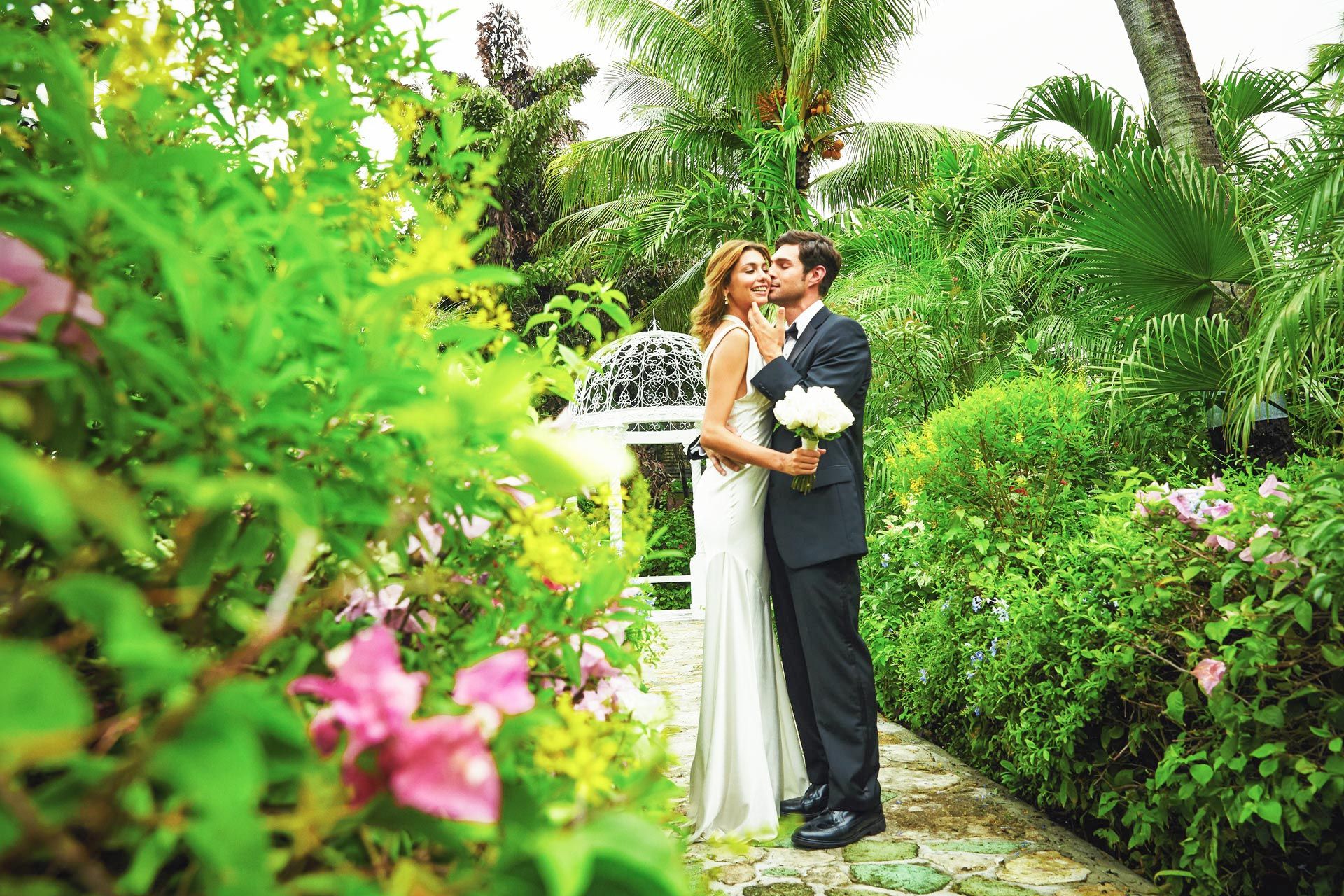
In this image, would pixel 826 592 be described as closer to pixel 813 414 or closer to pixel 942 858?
pixel 813 414

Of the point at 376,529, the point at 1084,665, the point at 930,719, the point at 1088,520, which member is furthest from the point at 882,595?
the point at 376,529

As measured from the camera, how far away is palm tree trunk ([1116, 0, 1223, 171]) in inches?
189

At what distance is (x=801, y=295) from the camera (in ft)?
12.0

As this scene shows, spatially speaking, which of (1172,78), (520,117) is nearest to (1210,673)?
(1172,78)

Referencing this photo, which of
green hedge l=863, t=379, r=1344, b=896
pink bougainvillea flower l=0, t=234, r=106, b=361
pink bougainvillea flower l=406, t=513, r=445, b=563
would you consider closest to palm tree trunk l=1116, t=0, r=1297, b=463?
green hedge l=863, t=379, r=1344, b=896

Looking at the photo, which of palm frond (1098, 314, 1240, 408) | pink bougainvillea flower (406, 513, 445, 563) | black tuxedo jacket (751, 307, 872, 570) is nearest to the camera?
pink bougainvillea flower (406, 513, 445, 563)

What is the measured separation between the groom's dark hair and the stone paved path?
183 centimetres

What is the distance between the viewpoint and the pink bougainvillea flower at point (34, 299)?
1.69ft

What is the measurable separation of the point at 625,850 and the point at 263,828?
0.17 metres

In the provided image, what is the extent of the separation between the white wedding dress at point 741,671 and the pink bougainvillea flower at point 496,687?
9.40ft

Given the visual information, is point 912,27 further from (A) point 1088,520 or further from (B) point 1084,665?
(B) point 1084,665

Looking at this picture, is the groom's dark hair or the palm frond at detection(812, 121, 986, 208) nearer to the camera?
the groom's dark hair

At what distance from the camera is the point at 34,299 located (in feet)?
1.71

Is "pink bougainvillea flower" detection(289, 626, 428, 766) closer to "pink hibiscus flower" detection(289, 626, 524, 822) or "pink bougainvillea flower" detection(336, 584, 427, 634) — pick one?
"pink hibiscus flower" detection(289, 626, 524, 822)
